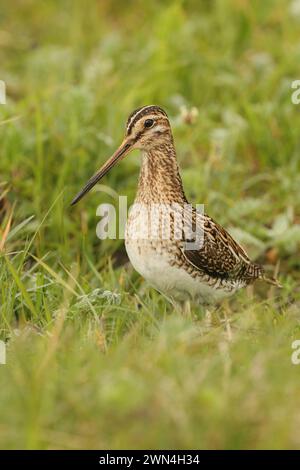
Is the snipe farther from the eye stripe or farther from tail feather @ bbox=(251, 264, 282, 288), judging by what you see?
tail feather @ bbox=(251, 264, 282, 288)

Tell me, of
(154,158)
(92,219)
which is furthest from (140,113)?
(92,219)

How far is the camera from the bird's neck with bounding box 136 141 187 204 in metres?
5.04

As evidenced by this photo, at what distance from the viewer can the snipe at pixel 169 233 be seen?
15.8ft

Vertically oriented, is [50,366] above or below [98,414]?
above

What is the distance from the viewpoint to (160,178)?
5.08m

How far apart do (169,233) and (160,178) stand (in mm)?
378

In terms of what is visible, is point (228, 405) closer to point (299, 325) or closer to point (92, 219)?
point (299, 325)

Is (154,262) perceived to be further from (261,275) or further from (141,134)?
(261,275)

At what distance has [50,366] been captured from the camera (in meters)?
3.67

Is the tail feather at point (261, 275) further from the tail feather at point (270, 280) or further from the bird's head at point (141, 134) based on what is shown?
the bird's head at point (141, 134)

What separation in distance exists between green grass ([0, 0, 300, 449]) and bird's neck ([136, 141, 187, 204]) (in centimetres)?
49

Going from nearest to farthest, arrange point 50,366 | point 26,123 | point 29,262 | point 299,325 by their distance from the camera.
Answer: point 50,366 < point 299,325 < point 29,262 < point 26,123

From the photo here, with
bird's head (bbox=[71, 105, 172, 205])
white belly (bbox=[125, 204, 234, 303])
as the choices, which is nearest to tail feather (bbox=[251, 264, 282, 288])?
white belly (bbox=[125, 204, 234, 303])
